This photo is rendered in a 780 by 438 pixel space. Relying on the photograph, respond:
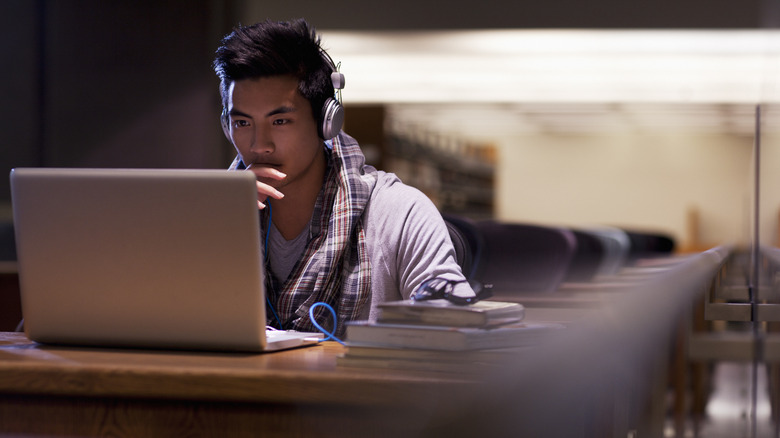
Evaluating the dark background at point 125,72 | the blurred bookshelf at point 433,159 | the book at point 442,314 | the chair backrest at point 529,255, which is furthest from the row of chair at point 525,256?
the blurred bookshelf at point 433,159

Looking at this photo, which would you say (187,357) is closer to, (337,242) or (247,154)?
(337,242)

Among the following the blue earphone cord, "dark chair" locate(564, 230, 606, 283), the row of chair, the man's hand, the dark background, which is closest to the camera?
the blue earphone cord

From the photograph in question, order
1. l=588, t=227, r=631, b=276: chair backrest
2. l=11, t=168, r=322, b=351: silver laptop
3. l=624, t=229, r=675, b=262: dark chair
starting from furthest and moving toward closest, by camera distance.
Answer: l=624, t=229, r=675, b=262: dark chair
l=588, t=227, r=631, b=276: chair backrest
l=11, t=168, r=322, b=351: silver laptop

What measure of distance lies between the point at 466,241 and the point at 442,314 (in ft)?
3.13

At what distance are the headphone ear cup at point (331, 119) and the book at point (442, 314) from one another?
2.30 ft

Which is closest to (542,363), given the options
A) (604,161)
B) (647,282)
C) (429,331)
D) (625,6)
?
(647,282)

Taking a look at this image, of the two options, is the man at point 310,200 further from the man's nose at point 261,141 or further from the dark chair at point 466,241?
the dark chair at point 466,241

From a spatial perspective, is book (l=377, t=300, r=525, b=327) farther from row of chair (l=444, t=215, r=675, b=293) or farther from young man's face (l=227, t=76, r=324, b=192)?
row of chair (l=444, t=215, r=675, b=293)

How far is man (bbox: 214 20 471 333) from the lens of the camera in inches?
62.1

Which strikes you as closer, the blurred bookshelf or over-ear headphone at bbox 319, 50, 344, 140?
over-ear headphone at bbox 319, 50, 344, 140

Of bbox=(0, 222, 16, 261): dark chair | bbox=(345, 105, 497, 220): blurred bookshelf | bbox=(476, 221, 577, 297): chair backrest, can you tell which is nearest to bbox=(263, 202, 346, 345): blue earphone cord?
bbox=(476, 221, 577, 297): chair backrest

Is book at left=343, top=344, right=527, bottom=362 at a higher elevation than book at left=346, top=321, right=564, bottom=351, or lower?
lower

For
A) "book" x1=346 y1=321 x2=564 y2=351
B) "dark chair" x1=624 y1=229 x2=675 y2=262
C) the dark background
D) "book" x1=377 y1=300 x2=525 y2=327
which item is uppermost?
the dark background

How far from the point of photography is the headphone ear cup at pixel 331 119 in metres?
1.70
